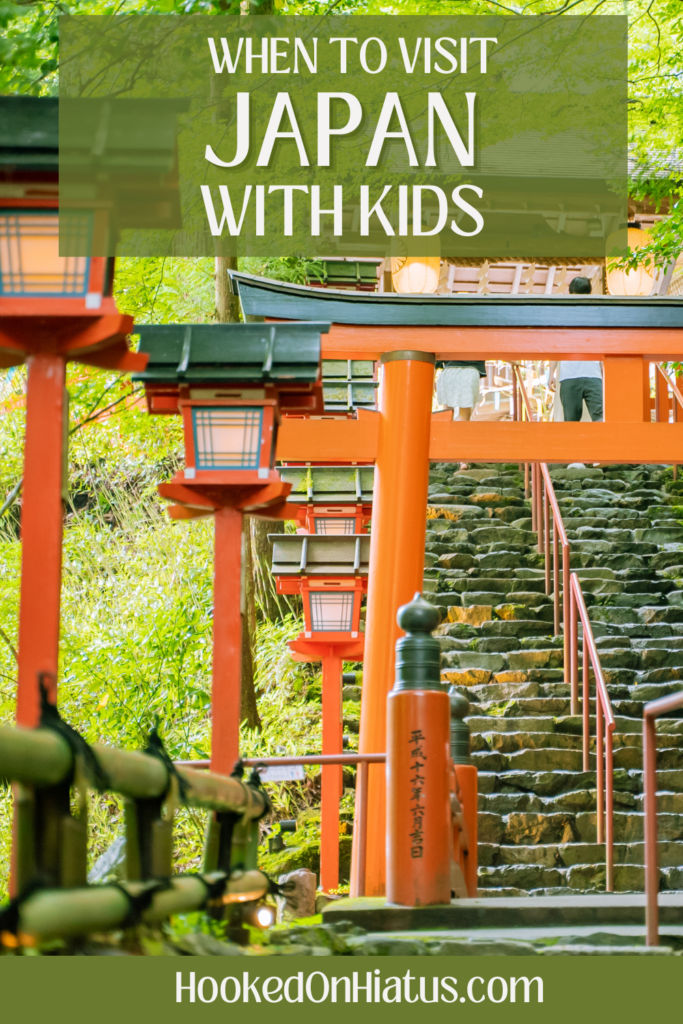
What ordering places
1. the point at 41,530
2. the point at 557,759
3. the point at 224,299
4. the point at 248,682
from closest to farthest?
the point at 41,530 < the point at 557,759 < the point at 248,682 < the point at 224,299

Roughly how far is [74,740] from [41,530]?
897 millimetres

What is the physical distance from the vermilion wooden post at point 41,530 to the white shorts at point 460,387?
9037mm

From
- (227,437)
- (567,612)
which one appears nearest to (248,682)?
(567,612)

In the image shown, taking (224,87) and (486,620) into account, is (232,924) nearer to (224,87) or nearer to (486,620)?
(486,620)

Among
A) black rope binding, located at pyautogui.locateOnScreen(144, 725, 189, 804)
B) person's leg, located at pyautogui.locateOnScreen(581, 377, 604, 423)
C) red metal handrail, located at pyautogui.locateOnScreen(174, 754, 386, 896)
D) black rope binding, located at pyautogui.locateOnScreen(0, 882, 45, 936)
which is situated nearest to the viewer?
black rope binding, located at pyautogui.locateOnScreen(0, 882, 45, 936)

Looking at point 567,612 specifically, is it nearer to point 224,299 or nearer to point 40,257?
point 224,299

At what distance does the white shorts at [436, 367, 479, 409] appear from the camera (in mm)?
11625

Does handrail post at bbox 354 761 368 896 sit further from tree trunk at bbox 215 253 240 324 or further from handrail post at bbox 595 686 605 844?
tree trunk at bbox 215 253 240 324

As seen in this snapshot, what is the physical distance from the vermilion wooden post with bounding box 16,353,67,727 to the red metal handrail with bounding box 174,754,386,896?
1.85 m

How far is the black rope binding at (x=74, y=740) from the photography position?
2033mm

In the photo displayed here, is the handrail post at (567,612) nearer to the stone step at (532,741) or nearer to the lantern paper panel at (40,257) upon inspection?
the stone step at (532,741)

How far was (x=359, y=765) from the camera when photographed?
18.7 feet

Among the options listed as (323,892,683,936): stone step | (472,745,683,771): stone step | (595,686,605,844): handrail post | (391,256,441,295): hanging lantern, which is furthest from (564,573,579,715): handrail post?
(323,892,683,936): stone step

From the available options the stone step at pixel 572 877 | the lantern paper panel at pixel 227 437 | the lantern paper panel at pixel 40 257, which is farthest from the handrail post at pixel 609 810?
the lantern paper panel at pixel 40 257
